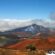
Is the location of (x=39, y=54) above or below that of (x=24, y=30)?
below

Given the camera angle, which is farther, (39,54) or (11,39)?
(11,39)

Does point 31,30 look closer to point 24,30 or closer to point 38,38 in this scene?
point 24,30

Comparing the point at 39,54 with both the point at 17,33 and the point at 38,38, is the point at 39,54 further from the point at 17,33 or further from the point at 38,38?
the point at 17,33

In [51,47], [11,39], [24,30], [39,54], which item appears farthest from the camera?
[24,30]

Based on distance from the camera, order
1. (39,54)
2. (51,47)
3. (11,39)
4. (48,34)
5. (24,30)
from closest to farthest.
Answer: (39,54)
(51,47)
(11,39)
(48,34)
(24,30)

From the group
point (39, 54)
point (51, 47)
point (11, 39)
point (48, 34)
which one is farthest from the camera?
point (48, 34)

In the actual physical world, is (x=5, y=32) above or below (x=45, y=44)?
above

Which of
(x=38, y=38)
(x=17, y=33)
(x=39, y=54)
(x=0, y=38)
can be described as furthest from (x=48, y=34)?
(x=39, y=54)

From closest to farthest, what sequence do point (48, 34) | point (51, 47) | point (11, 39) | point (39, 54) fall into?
point (39, 54) < point (51, 47) < point (11, 39) < point (48, 34)

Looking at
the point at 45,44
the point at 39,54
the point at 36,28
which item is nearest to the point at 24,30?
the point at 36,28
